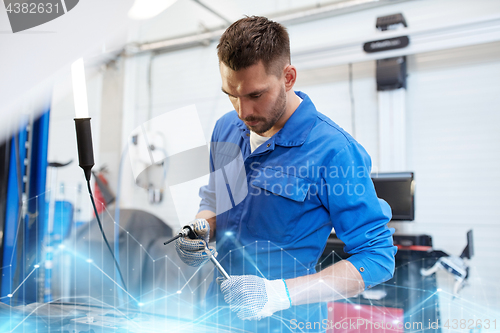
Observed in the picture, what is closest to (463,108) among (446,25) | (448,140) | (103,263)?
(448,140)

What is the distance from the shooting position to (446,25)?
1.92 m

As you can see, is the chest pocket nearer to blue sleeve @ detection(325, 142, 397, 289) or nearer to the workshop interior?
blue sleeve @ detection(325, 142, 397, 289)

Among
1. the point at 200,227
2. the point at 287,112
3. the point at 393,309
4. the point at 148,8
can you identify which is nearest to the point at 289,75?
the point at 287,112

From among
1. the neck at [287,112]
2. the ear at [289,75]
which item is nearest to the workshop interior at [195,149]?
the neck at [287,112]

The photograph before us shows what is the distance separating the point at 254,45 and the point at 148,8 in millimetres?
1895

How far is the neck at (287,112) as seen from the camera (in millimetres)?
1055

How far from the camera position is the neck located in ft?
3.46

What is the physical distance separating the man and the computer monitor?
52 cm

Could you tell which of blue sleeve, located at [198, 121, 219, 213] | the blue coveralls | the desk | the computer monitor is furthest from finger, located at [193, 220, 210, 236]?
the computer monitor

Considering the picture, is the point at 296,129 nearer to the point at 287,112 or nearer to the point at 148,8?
the point at 287,112

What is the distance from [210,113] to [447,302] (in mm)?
2072

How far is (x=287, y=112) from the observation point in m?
1.06

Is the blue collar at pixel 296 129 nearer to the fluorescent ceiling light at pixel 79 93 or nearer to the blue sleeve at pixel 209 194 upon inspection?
the blue sleeve at pixel 209 194

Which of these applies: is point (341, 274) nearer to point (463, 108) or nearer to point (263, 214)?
point (263, 214)
